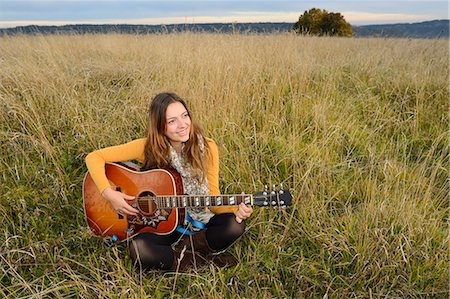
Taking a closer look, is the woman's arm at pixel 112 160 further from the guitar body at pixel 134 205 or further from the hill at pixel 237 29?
the hill at pixel 237 29

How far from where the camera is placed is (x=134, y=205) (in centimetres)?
251

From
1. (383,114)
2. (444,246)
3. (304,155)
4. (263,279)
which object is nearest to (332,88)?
(383,114)

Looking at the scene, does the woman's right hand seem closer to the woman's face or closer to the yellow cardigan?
the yellow cardigan

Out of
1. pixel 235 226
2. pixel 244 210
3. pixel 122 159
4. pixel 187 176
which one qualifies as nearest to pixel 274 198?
pixel 244 210

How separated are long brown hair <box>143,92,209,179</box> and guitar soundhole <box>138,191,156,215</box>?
18cm

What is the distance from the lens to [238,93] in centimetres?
383

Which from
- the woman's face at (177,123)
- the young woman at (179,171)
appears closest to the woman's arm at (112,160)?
the young woman at (179,171)

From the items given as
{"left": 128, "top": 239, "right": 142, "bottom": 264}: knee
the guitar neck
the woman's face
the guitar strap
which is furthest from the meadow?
the woman's face

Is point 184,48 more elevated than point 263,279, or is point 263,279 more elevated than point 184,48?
point 184,48

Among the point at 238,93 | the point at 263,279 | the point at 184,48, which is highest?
the point at 184,48

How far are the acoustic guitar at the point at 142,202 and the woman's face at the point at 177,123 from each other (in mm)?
218

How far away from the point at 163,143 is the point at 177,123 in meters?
0.15

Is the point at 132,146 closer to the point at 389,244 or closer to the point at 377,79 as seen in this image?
the point at 389,244

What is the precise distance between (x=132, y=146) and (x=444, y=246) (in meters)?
1.92
